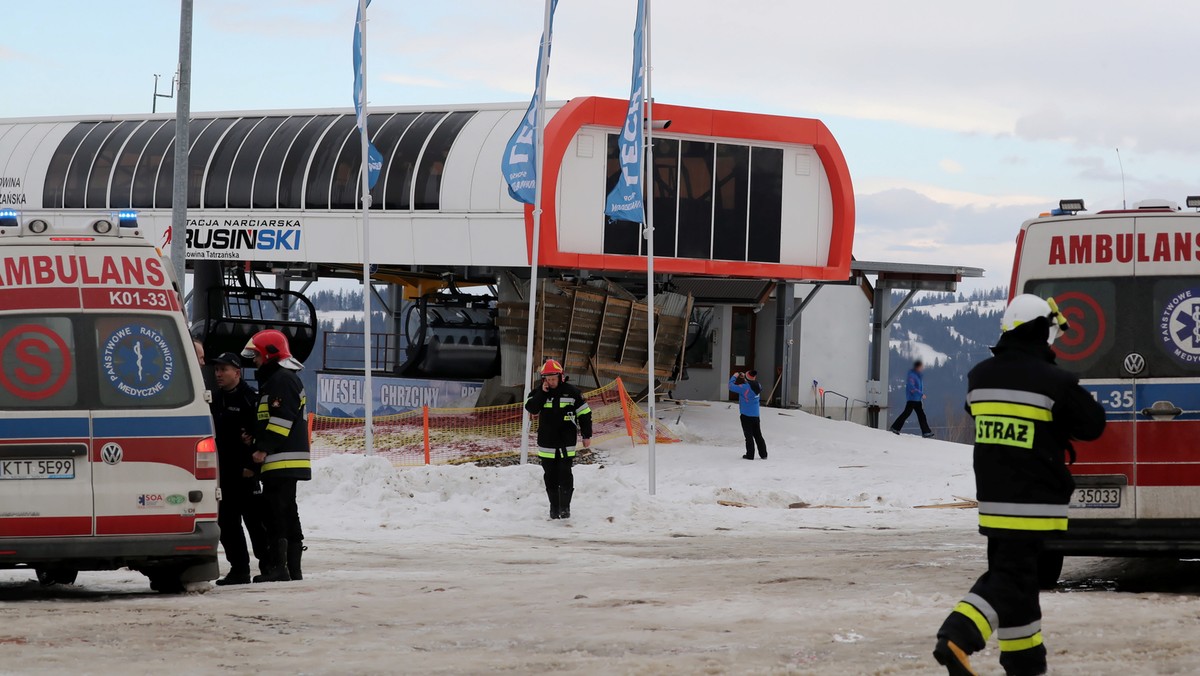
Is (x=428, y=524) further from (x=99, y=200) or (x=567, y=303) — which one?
(x=99, y=200)

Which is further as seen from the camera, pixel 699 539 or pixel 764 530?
pixel 764 530

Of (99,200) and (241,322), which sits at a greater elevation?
(99,200)

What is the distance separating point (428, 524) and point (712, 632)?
8446 mm

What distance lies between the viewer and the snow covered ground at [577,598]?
7102 millimetres

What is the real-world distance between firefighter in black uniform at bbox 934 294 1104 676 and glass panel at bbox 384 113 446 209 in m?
26.3

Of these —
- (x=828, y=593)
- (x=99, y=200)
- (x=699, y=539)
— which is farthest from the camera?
(x=99, y=200)

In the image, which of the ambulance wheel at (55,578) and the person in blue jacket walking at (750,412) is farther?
the person in blue jacket walking at (750,412)

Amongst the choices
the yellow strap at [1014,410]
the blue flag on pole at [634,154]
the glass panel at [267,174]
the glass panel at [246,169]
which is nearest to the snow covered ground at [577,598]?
the yellow strap at [1014,410]

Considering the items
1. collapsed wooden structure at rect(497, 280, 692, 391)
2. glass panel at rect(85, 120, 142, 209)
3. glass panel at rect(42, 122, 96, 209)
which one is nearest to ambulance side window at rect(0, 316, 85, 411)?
collapsed wooden structure at rect(497, 280, 692, 391)

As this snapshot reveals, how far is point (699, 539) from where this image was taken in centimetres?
1517

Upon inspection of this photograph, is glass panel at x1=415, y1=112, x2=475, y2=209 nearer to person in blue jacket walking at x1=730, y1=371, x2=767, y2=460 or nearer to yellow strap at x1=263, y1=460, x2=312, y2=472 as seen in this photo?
person in blue jacket walking at x1=730, y1=371, x2=767, y2=460

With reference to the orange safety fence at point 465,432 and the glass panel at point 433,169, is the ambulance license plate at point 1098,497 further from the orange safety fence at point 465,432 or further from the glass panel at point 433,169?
the glass panel at point 433,169

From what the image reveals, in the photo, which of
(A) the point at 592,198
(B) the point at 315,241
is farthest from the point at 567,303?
(B) the point at 315,241

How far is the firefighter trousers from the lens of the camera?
20.7ft
